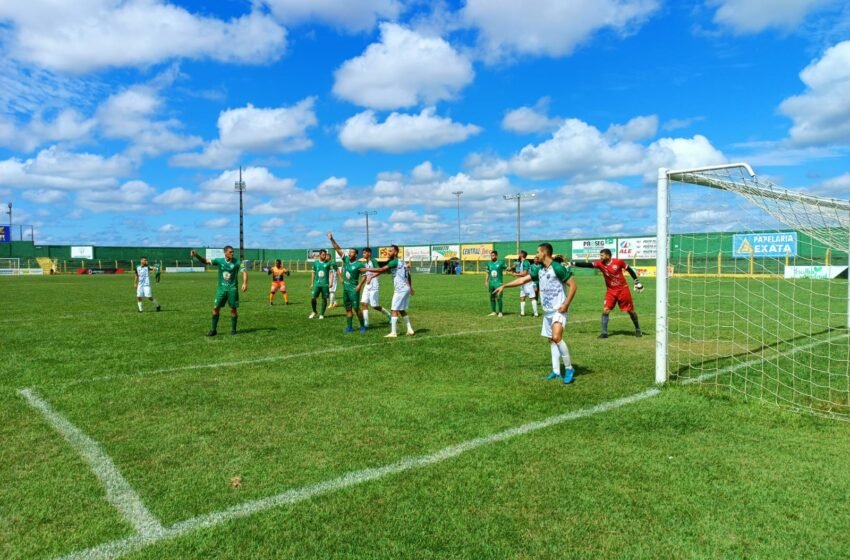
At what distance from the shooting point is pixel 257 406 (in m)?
6.42

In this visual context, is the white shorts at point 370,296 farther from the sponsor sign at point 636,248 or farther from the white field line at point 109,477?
the sponsor sign at point 636,248

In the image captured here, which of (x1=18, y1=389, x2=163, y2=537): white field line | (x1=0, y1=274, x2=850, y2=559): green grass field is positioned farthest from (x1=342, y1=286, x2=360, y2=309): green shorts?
(x1=18, y1=389, x2=163, y2=537): white field line

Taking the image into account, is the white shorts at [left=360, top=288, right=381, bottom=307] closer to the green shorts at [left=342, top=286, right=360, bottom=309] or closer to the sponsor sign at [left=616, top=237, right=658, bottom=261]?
the green shorts at [left=342, top=286, right=360, bottom=309]

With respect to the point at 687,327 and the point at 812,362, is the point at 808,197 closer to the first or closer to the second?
the point at 812,362

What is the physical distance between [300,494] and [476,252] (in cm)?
6835

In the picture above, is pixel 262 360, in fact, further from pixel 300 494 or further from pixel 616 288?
pixel 616 288

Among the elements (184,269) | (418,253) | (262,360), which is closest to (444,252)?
(418,253)

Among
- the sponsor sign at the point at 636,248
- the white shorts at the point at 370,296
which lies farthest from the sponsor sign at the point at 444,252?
the white shorts at the point at 370,296

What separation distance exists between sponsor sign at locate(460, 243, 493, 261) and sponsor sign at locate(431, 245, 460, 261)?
3.18ft

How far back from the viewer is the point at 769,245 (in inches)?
867

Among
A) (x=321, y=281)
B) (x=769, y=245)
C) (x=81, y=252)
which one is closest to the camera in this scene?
(x=321, y=281)

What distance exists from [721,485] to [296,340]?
29.5ft

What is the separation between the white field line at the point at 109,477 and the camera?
12.0 ft

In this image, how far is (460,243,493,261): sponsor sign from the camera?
70.4 m
